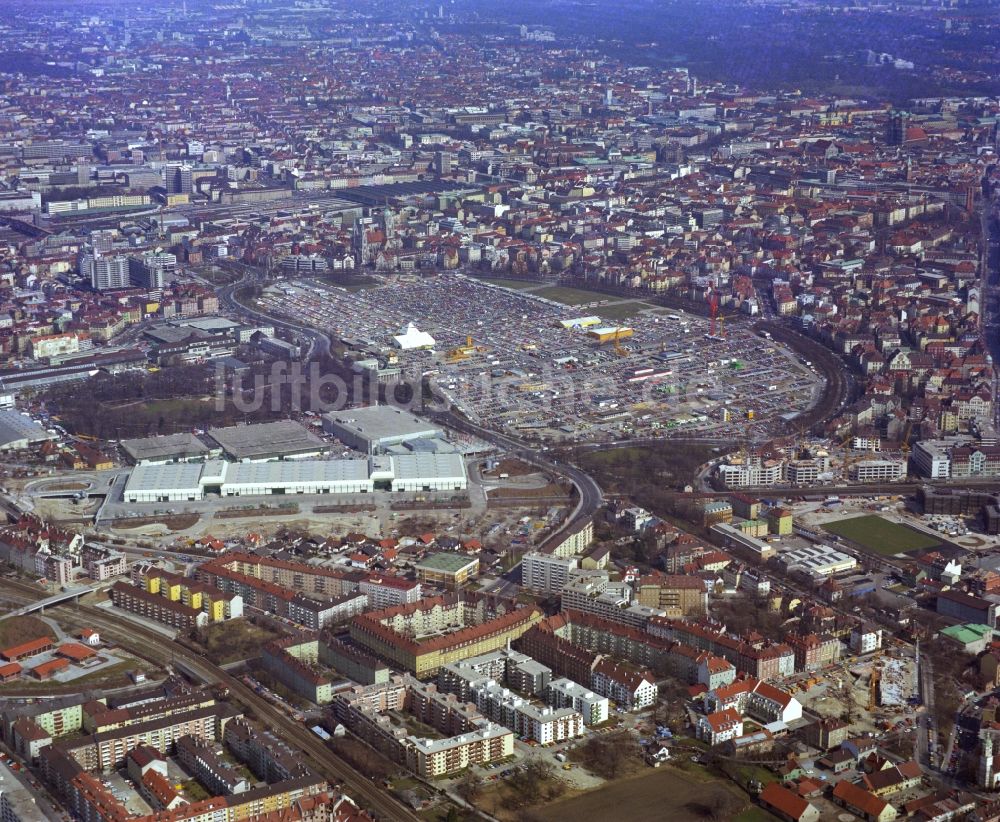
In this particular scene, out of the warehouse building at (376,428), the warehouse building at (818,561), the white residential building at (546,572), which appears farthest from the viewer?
the warehouse building at (376,428)

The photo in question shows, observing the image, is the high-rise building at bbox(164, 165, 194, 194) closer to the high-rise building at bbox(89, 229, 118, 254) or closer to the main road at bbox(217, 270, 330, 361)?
the high-rise building at bbox(89, 229, 118, 254)

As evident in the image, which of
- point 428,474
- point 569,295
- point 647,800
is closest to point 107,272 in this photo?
point 569,295

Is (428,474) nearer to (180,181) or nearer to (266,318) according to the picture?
(266,318)

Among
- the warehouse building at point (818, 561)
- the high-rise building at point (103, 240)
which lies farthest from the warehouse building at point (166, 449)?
the high-rise building at point (103, 240)

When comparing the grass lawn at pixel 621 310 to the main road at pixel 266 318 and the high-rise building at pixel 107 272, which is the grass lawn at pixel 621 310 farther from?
the high-rise building at pixel 107 272

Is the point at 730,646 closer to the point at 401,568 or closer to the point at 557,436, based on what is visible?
the point at 401,568
